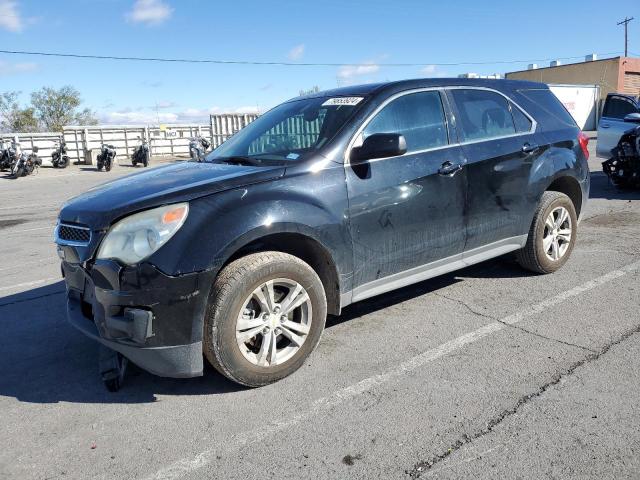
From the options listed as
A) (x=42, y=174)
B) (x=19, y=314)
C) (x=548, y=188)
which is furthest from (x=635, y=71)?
(x=19, y=314)

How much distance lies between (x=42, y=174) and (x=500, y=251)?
23895 millimetres

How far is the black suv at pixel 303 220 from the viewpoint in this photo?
118 inches

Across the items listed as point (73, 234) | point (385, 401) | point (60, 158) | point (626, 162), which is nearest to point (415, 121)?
Result: point (385, 401)

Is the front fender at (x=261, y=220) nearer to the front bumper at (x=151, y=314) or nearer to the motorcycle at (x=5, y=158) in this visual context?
the front bumper at (x=151, y=314)

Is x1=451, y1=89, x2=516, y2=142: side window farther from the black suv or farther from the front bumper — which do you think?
the front bumper

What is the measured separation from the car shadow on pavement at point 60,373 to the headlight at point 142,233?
0.93 m

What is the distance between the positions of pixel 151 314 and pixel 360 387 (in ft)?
4.24

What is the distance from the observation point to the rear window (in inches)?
205

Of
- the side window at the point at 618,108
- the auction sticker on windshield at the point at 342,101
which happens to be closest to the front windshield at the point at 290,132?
the auction sticker on windshield at the point at 342,101

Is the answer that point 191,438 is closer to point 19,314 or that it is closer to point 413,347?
point 413,347

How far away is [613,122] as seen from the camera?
36.4 feet

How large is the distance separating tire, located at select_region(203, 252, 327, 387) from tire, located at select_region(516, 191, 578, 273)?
8.17ft

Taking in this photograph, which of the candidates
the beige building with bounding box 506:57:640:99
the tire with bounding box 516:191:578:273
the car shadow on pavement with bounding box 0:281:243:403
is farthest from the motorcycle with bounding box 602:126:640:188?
the beige building with bounding box 506:57:640:99

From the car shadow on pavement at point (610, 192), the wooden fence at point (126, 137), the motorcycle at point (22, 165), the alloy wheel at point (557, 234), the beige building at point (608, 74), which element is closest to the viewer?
the alloy wheel at point (557, 234)
